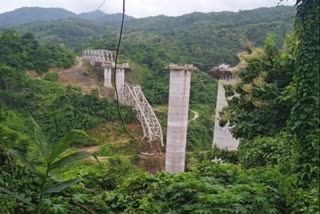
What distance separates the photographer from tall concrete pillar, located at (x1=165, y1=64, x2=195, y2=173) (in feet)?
54.9

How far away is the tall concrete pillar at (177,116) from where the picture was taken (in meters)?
16.7

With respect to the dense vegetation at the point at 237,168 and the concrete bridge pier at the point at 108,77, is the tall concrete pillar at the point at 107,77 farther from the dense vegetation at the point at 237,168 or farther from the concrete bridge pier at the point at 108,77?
the dense vegetation at the point at 237,168

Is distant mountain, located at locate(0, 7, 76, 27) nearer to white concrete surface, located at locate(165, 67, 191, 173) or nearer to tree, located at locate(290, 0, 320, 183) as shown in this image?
white concrete surface, located at locate(165, 67, 191, 173)

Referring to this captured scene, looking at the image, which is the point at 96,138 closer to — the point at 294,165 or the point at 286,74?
the point at 286,74

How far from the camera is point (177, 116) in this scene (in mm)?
17141

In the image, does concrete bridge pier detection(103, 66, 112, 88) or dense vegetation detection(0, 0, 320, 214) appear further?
concrete bridge pier detection(103, 66, 112, 88)

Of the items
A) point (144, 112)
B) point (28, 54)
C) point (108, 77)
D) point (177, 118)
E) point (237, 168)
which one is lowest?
Answer: point (144, 112)

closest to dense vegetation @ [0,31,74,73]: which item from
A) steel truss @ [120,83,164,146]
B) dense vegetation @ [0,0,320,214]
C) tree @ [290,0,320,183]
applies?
steel truss @ [120,83,164,146]

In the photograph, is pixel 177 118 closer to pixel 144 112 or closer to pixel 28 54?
pixel 144 112

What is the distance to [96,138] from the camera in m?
25.3

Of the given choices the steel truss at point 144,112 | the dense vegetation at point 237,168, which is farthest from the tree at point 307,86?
the steel truss at point 144,112

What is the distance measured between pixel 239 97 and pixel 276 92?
3.26 ft

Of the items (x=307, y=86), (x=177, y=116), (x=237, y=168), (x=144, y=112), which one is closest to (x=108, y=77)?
(x=144, y=112)

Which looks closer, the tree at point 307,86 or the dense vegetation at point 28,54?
the tree at point 307,86
